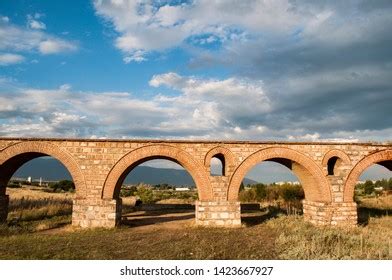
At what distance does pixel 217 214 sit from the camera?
14.1m

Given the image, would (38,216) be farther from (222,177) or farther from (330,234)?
(330,234)

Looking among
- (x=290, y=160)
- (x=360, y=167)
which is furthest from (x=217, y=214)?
(x=360, y=167)

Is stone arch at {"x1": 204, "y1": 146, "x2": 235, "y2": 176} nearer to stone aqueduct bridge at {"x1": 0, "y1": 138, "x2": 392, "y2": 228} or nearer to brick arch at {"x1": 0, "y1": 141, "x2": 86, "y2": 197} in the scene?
stone aqueduct bridge at {"x1": 0, "y1": 138, "x2": 392, "y2": 228}

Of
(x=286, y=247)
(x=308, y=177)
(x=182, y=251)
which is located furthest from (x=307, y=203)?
(x=182, y=251)

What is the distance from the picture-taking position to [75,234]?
12.6 m

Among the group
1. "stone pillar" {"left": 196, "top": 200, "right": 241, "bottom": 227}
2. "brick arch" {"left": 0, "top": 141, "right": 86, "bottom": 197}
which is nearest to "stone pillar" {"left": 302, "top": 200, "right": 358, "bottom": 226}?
"stone pillar" {"left": 196, "top": 200, "right": 241, "bottom": 227}

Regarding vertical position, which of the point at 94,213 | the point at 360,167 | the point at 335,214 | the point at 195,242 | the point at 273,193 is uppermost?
the point at 360,167

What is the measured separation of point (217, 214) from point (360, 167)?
6.77 metres

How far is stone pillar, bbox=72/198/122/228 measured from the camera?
13.7m

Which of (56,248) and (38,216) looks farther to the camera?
(38,216)

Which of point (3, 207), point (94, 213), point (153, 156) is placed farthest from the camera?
point (3, 207)

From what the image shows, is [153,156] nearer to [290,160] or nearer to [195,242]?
[195,242]

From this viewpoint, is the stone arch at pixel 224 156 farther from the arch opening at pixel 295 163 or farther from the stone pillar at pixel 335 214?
the stone pillar at pixel 335 214

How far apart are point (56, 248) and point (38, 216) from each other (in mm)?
8458
